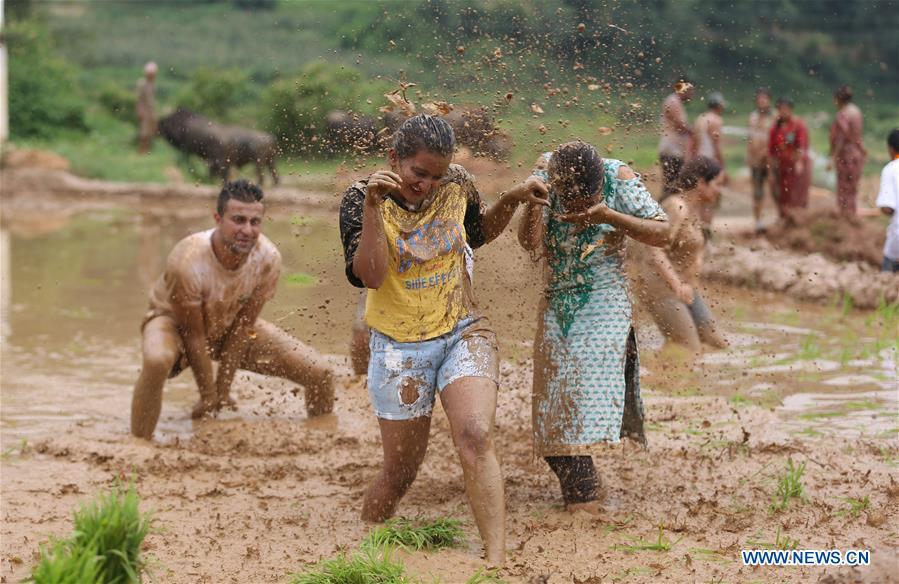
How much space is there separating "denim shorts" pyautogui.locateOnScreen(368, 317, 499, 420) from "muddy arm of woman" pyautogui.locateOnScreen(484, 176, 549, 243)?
40 cm

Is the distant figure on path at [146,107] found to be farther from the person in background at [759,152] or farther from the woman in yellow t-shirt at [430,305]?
the woman in yellow t-shirt at [430,305]

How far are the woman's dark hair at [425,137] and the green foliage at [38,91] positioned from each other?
21.5 metres

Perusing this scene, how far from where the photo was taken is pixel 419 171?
14.2 feet

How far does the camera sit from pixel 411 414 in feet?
14.9

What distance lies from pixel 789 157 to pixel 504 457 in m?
8.66

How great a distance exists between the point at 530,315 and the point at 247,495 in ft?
5.47

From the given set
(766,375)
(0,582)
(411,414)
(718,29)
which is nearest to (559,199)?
(411,414)

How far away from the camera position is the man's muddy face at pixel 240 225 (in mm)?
6289

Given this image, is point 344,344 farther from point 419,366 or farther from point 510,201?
point 510,201

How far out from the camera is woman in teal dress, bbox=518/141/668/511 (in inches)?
191

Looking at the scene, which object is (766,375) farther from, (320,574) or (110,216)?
(110,216)

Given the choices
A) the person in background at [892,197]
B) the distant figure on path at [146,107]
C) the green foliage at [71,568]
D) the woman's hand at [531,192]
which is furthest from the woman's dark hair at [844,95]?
the distant figure on path at [146,107]

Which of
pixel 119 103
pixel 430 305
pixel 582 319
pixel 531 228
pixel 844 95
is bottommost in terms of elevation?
pixel 119 103

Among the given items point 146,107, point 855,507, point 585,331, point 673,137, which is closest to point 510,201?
point 585,331
